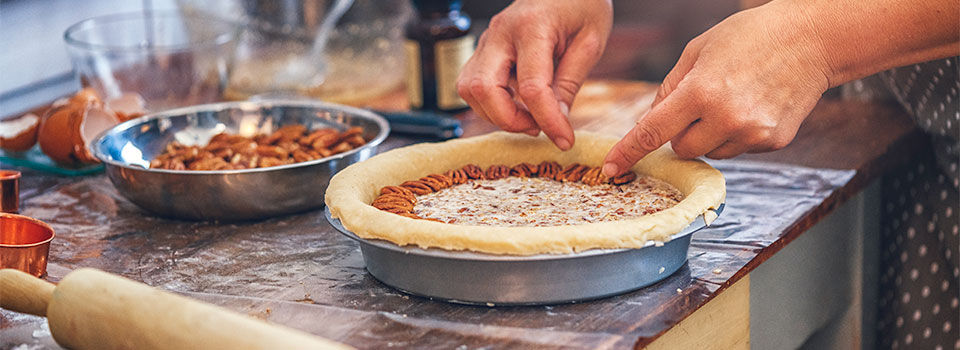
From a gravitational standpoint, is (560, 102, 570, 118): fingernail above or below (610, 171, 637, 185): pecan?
above

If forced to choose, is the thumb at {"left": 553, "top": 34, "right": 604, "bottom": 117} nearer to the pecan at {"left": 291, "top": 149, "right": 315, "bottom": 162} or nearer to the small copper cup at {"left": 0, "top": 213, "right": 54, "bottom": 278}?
the pecan at {"left": 291, "top": 149, "right": 315, "bottom": 162}

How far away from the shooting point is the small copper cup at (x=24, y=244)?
1.07m

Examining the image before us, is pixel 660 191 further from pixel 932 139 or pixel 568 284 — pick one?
pixel 932 139

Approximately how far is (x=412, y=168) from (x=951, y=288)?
0.94 metres

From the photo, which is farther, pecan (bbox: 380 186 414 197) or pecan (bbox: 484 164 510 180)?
pecan (bbox: 484 164 510 180)

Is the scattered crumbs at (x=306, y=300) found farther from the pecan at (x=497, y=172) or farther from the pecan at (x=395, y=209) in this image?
the pecan at (x=497, y=172)

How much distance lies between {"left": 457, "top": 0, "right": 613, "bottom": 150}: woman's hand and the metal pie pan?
33cm

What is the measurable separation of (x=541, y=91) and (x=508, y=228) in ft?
1.20

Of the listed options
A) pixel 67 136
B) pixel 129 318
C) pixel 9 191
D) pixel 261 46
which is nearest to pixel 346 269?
pixel 129 318

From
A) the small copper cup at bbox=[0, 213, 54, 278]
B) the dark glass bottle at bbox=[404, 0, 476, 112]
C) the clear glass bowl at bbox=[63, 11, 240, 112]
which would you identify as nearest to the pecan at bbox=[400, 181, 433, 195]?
the small copper cup at bbox=[0, 213, 54, 278]

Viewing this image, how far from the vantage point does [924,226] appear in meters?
1.61

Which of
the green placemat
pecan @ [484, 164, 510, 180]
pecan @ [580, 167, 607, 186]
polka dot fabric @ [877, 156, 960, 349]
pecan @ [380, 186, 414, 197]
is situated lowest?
polka dot fabric @ [877, 156, 960, 349]

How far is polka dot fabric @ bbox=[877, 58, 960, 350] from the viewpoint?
148 centimetres

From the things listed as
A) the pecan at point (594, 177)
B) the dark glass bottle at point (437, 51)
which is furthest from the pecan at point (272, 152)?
the dark glass bottle at point (437, 51)
